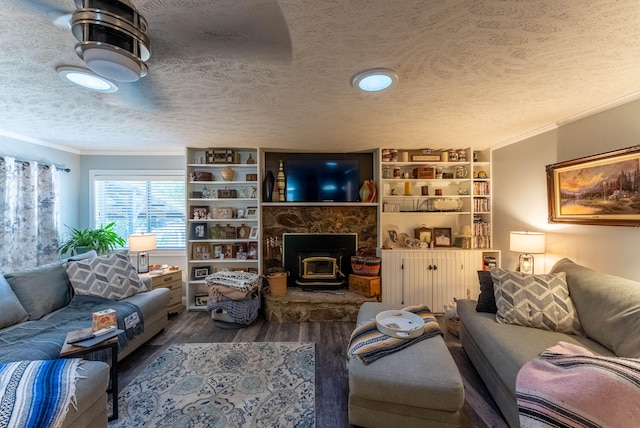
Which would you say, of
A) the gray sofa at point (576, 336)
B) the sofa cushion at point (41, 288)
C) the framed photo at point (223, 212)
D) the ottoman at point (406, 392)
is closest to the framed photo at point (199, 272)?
the framed photo at point (223, 212)

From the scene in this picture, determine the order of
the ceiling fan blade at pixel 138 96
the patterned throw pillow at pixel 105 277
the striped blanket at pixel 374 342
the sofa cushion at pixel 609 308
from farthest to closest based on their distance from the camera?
the patterned throw pillow at pixel 105 277
the ceiling fan blade at pixel 138 96
the striped blanket at pixel 374 342
the sofa cushion at pixel 609 308

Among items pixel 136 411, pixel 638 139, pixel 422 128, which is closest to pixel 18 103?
pixel 136 411

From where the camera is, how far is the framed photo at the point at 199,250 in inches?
147

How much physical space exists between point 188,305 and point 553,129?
16.8 feet

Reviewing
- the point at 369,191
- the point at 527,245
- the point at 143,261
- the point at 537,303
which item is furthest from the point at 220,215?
the point at 527,245

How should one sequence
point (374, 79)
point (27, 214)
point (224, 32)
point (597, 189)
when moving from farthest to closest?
point (27, 214), point (597, 189), point (374, 79), point (224, 32)

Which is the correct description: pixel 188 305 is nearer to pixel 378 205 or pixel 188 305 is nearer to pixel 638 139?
pixel 378 205

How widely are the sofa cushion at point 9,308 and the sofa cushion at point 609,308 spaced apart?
4.42m

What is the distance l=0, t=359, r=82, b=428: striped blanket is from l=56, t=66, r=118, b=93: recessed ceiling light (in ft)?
5.98

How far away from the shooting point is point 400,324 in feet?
6.56

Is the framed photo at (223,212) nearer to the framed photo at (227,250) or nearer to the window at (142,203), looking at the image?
the framed photo at (227,250)

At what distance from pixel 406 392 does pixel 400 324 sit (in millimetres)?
566

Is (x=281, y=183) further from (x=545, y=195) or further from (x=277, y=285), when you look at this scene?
(x=545, y=195)

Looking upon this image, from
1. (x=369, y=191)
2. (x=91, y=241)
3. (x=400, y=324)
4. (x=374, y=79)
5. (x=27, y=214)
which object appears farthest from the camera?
(x=369, y=191)
